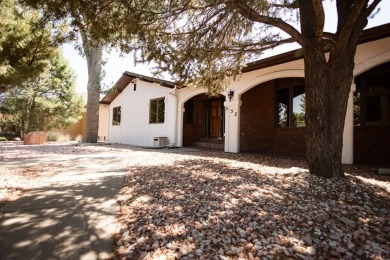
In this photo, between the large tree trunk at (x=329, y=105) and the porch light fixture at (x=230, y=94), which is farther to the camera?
the porch light fixture at (x=230, y=94)

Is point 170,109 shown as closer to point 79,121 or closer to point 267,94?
point 267,94

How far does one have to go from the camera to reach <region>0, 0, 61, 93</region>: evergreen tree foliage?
4688mm

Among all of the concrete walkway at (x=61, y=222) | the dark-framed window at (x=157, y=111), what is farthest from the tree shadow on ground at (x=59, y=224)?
the dark-framed window at (x=157, y=111)

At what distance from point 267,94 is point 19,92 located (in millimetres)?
17225

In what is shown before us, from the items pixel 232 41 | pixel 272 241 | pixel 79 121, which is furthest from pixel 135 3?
pixel 79 121

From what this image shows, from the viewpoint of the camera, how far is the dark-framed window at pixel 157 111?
13.7 m

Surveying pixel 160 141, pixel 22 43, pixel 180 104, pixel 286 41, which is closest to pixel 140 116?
pixel 160 141

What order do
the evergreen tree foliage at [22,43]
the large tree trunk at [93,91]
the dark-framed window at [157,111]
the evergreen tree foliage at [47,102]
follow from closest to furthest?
the evergreen tree foliage at [22,43], the dark-framed window at [157,111], the large tree trunk at [93,91], the evergreen tree foliage at [47,102]

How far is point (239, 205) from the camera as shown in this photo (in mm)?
3209

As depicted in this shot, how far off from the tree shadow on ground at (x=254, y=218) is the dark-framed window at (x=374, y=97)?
404 centimetres

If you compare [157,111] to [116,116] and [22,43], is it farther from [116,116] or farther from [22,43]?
[22,43]

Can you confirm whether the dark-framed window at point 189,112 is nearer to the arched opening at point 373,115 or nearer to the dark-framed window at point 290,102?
the dark-framed window at point 290,102

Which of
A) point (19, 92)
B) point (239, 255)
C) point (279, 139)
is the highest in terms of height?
point (19, 92)

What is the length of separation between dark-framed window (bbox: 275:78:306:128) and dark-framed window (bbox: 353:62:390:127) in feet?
6.38
